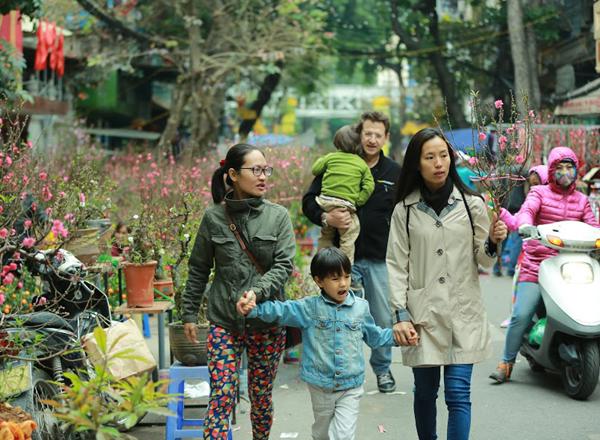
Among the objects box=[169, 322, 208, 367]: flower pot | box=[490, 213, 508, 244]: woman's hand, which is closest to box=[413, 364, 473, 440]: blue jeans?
box=[490, 213, 508, 244]: woman's hand

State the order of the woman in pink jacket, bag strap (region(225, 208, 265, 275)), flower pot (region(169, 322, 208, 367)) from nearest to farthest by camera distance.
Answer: bag strap (region(225, 208, 265, 275)), flower pot (region(169, 322, 208, 367)), the woman in pink jacket

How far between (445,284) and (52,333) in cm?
221

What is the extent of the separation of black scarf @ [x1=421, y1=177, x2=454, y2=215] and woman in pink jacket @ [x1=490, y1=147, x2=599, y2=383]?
8.22ft

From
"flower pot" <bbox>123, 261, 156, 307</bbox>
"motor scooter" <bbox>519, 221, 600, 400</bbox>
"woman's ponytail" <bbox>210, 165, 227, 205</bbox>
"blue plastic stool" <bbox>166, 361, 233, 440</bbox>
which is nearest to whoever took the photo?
"woman's ponytail" <bbox>210, 165, 227, 205</bbox>

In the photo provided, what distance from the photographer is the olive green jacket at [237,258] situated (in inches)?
205

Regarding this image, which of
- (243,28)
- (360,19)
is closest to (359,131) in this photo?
(243,28)

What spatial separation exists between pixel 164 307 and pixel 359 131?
77.0 inches

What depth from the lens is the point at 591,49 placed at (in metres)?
26.0

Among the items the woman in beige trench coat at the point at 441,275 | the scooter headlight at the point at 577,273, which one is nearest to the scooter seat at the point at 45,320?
the woman in beige trench coat at the point at 441,275

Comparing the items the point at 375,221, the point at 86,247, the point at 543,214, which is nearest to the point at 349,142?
the point at 375,221

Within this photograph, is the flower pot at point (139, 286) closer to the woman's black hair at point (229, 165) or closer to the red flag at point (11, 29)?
the woman's black hair at point (229, 165)

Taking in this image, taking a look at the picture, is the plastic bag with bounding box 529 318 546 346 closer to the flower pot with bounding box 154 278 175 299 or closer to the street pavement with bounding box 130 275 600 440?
the street pavement with bounding box 130 275 600 440

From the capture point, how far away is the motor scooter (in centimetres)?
706

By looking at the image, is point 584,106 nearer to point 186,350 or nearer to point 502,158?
point 186,350
